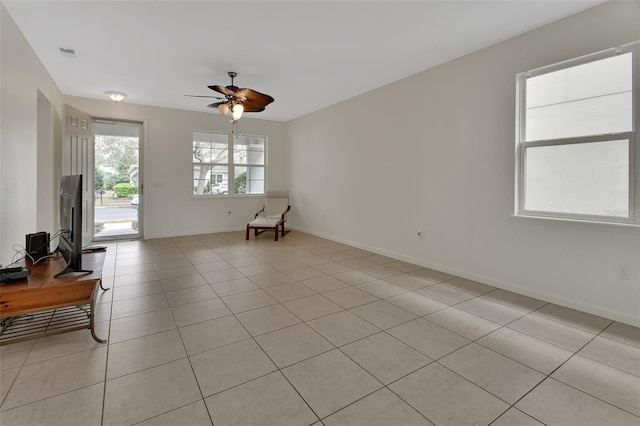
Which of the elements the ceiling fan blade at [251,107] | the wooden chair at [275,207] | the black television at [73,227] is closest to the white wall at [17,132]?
the black television at [73,227]

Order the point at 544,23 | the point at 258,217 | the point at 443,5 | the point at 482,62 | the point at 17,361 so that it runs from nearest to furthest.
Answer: the point at 17,361 < the point at 443,5 < the point at 544,23 < the point at 482,62 < the point at 258,217

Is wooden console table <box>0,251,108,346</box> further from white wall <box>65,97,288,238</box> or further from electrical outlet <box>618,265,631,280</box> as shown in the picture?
electrical outlet <box>618,265,631,280</box>

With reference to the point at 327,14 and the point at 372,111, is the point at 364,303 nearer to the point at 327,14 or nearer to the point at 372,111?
the point at 327,14

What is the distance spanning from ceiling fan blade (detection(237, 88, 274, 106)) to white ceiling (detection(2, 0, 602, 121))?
1.29ft

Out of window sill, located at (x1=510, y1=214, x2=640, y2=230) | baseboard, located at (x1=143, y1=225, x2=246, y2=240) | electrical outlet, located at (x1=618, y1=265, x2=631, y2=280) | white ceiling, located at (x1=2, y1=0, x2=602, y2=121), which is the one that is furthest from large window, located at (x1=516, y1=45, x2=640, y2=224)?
baseboard, located at (x1=143, y1=225, x2=246, y2=240)

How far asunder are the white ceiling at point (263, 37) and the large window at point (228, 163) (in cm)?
204

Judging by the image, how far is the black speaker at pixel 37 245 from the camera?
2.51 m

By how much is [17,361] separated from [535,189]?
4.39m

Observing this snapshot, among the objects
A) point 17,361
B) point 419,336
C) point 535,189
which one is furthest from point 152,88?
point 535,189

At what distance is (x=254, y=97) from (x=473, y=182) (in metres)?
2.83

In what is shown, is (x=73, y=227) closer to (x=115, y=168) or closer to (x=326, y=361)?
(x=326, y=361)

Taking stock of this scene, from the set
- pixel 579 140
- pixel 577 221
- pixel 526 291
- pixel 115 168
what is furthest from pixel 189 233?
pixel 579 140

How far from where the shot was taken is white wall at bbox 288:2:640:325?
255 cm

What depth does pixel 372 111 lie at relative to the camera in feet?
15.8
